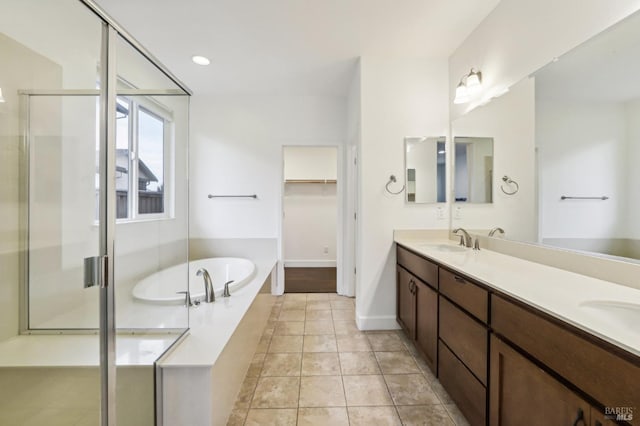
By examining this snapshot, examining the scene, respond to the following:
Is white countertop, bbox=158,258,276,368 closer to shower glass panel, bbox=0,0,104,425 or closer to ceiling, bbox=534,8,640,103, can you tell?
shower glass panel, bbox=0,0,104,425

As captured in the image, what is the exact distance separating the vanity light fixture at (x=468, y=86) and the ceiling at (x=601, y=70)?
0.57 m

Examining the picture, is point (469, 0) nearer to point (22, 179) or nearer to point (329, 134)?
point (329, 134)

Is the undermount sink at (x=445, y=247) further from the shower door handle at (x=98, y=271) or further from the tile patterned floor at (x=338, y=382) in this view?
the shower door handle at (x=98, y=271)

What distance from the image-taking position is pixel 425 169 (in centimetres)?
252

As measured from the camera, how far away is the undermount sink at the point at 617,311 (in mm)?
886

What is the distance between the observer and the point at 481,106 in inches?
82.8

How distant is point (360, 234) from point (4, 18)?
97.2 inches

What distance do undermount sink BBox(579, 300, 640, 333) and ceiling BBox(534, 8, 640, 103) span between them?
0.88 meters

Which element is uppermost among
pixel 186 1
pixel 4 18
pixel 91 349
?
pixel 186 1

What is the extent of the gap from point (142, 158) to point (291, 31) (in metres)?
1.49

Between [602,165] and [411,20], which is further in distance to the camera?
[411,20]

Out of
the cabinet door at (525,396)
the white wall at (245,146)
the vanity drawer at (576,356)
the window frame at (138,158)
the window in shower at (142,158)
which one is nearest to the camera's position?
the vanity drawer at (576,356)

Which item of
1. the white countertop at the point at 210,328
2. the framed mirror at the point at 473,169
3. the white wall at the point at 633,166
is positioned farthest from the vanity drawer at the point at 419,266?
the white countertop at the point at 210,328

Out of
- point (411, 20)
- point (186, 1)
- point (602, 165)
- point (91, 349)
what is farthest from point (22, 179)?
point (602, 165)
